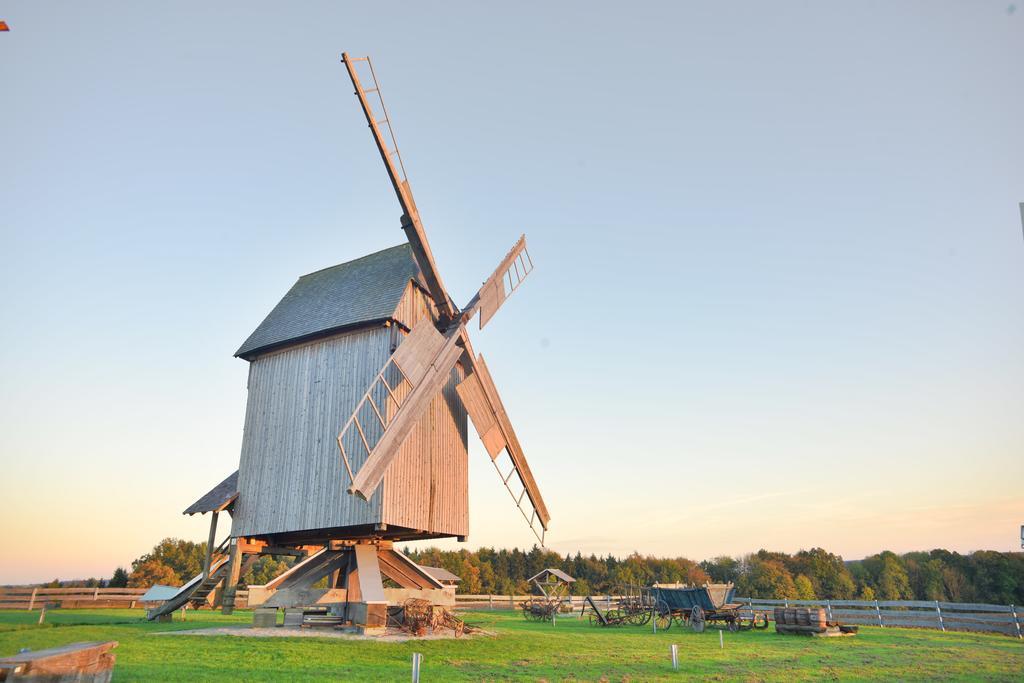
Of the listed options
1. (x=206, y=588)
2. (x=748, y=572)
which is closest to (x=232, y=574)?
(x=206, y=588)

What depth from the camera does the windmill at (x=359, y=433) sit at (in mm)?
16797

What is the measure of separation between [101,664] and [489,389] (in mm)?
14231

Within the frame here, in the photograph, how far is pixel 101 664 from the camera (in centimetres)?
673

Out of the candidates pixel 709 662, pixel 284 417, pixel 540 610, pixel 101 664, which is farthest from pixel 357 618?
pixel 540 610

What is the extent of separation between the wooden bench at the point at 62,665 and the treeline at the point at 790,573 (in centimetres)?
4002

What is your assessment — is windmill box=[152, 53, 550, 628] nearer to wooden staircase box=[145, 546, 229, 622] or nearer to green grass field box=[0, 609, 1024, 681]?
wooden staircase box=[145, 546, 229, 622]

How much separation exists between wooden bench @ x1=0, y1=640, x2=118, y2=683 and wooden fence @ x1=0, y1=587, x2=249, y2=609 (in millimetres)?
22218

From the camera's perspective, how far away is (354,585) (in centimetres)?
1845

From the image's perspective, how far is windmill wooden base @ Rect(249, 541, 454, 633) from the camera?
16.4 meters

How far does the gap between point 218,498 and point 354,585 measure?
16.9 feet

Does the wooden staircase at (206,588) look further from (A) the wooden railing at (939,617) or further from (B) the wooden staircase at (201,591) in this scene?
(A) the wooden railing at (939,617)

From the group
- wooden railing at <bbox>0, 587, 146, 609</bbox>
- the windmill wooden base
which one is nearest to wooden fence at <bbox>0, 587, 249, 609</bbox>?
wooden railing at <bbox>0, 587, 146, 609</bbox>

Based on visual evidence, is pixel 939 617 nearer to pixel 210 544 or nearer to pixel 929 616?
pixel 929 616

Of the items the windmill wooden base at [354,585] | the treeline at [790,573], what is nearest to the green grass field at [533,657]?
the windmill wooden base at [354,585]
